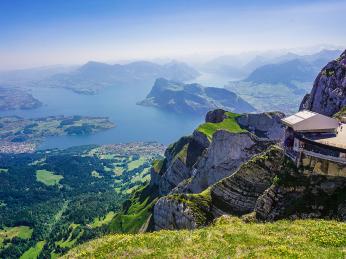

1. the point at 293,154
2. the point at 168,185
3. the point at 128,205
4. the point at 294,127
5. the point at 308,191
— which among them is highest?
the point at 294,127

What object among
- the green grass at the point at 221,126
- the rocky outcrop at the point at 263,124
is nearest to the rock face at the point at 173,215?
the green grass at the point at 221,126

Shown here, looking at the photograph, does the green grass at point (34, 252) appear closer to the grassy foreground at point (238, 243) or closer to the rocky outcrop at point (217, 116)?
the rocky outcrop at point (217, 116)

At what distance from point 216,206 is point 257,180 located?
6572 mm

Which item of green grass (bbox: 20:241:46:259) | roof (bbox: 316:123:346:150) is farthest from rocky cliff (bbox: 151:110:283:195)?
green grass (bbox: 20:241:46:259)

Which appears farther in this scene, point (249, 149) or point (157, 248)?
point (249, 149)

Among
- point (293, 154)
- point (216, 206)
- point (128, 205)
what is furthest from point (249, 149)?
point (128, 205)

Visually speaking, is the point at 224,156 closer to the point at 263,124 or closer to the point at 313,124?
the point at 313,124

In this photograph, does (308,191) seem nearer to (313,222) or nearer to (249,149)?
(313,222)

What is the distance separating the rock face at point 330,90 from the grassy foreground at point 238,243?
117 ft

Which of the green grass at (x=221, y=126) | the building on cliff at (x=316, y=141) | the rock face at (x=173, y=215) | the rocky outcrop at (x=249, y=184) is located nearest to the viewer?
the building on cliff at (x=316, y=141)

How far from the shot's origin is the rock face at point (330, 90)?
63.0 metres

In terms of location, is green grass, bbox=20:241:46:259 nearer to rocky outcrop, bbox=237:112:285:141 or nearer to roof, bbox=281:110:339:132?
rocky outcrop, bbox=237:112:285:141

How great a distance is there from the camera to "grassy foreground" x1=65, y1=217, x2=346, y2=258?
27.1 m

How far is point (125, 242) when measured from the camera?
113 ft
